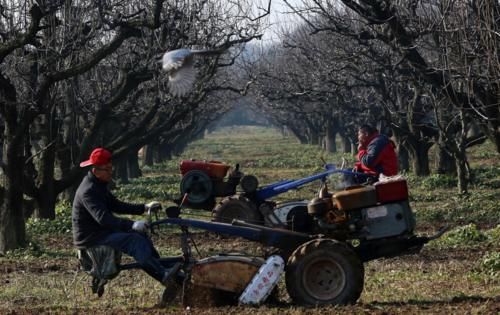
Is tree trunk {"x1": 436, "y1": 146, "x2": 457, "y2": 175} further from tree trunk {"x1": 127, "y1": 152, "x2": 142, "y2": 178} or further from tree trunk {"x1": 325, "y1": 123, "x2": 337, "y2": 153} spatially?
tree trunk {"x1": 325, "y1": 123, "x2": 337, "y2": 153}

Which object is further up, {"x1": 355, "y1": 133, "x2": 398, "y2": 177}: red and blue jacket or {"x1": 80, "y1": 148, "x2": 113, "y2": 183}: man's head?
{"x1": 80, "y1": 148, "x2": 113, "y2": 183}: man's head

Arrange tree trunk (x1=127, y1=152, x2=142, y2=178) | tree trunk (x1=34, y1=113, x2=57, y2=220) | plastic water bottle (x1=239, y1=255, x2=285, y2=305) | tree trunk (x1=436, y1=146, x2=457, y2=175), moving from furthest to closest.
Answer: tree trunk (x1=127, y1=152, x2=142, y2=178) → tree trunk (x1=436, y1=146, x2=457, y2=175) → tree trunk (x1=34, y1=113, x2=57, y2=220) → plastic water bottle (x1=239, y1=255, x2=285, y2=305)

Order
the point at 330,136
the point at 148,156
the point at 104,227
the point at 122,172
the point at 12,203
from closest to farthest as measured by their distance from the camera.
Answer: the point at 104,227
the point at 12,203
the point at 122,172
the point at 148,156
the point at 330,136

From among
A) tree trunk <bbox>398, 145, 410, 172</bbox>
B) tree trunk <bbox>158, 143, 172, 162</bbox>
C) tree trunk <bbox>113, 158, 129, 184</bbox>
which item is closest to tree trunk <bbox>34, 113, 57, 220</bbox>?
tree trunk <bbox>113, 158, 129, 184</bbox>

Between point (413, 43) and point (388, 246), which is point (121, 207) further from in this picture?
point (413, 43)

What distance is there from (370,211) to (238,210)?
7068mm

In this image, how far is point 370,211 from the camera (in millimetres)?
10461

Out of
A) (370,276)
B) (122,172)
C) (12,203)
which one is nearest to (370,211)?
(370,276)

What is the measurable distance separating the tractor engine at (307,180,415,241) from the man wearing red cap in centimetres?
184

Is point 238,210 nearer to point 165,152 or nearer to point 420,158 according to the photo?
point 420,158

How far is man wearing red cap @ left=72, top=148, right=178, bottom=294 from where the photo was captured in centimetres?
1009

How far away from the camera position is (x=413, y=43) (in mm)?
17016

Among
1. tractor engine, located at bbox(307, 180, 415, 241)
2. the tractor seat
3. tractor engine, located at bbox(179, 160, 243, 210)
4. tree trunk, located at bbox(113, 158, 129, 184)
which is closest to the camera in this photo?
the tractor seat

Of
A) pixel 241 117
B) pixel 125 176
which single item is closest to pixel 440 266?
pixel 125 176
